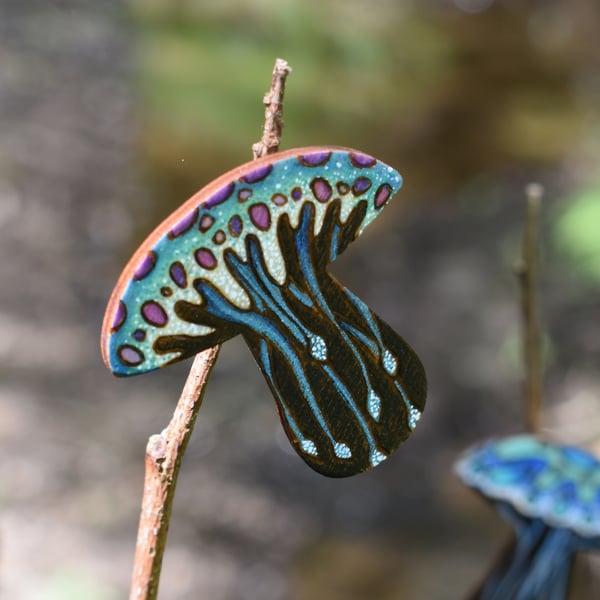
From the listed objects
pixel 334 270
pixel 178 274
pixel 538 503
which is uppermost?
pixel 334 270

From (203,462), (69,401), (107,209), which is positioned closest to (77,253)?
(107,209)

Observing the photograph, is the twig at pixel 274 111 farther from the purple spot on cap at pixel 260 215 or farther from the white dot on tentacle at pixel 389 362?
the white dot on tentacle at pixel 389 362

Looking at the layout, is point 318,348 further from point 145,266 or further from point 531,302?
point 531,302

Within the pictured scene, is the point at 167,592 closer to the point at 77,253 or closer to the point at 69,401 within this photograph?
the point at 69,401

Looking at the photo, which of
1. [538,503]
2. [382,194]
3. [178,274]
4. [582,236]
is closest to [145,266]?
[178,274]

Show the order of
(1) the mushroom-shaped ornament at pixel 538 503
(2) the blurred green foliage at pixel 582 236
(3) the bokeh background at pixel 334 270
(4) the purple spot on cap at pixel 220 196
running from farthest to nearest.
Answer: (2) the blurred green foliage at pixel 582 236
(3) the bokeh background at pixel 334 270
(1) the mushroom-shaped ornament at pixel 538 503
(4) the purple spot on cap at pixel 220 196

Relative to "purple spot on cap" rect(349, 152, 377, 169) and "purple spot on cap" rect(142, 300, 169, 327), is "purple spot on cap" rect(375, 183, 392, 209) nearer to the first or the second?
"purple spot on cap" rect(349, 152, 377, 169)

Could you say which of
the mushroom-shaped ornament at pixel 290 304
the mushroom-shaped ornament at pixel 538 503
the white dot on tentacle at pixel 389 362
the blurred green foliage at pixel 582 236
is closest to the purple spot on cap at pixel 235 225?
the mushroom-shaped ornament at pixel 290 304
